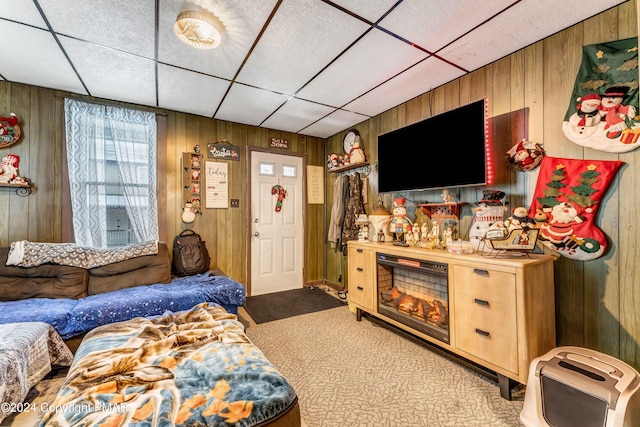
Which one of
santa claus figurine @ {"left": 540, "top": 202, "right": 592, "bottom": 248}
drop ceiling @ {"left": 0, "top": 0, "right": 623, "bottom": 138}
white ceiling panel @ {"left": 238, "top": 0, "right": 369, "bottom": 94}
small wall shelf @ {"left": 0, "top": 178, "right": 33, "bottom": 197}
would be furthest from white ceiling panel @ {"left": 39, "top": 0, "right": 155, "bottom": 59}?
santa claus figurine @ {"left": 540, "top": 202, "right": 592, "bottom": 248}

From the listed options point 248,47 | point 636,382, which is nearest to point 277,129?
point 248,47

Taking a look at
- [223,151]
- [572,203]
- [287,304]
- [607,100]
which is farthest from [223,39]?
[287,304]

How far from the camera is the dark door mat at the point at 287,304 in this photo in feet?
10.1

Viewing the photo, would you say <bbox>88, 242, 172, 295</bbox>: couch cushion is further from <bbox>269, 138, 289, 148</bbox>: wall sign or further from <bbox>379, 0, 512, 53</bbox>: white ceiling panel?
<bbox>379, 0, 512, 53</bbox>: white ceiling panel

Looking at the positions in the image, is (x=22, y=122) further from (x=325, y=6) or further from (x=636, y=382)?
(x=636, y=382)

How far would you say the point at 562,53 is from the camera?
5.97ft

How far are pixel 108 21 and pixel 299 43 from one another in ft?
4.08

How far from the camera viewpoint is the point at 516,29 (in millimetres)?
1811

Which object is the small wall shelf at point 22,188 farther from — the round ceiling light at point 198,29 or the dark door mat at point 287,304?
the dark door mat at point 287,304

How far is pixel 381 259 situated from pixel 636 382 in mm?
1663

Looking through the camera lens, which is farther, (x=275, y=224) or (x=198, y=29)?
(x=275, y=224)

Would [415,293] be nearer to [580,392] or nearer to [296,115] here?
[580,392]

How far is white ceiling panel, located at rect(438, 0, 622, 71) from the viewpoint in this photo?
5.29ft

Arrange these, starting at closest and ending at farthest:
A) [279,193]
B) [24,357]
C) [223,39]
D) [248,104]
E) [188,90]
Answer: [24,357] < [223,39] < [188,90] < [248,104] < [279,193]
